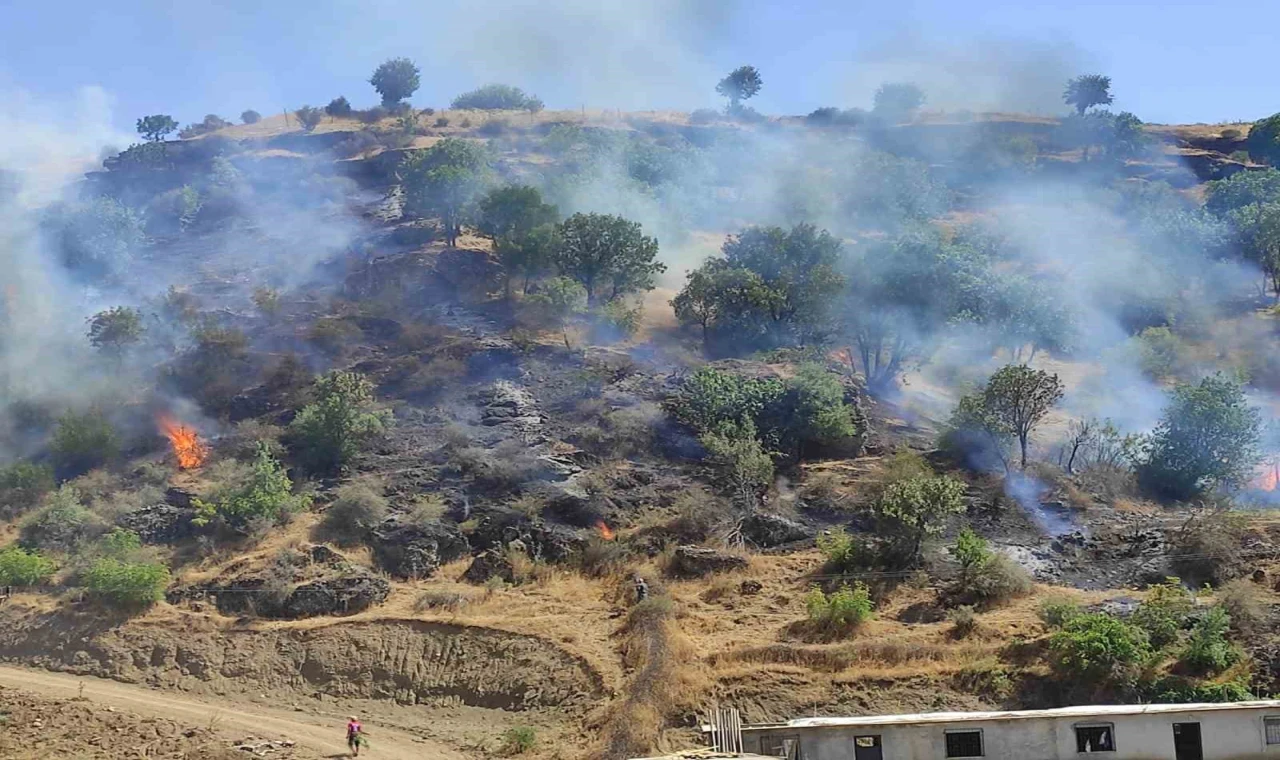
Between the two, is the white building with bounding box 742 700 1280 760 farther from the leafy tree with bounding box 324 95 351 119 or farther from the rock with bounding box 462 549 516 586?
the leafy tree with bounding box 324 95 351 119

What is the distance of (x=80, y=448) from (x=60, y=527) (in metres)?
5.07

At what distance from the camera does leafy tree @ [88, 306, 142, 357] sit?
130 ft

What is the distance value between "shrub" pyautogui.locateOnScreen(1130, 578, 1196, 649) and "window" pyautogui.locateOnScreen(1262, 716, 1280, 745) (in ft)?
12.7

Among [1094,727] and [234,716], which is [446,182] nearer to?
[234,716]

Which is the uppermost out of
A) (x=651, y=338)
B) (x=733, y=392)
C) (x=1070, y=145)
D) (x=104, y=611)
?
(x=1070, y=145)

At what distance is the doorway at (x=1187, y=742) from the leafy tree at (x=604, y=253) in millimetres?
28861

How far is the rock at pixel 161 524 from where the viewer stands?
30.3 m

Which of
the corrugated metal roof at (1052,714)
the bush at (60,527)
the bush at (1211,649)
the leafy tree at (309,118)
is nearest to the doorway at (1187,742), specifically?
the corrugated metal roof at (1052,714)

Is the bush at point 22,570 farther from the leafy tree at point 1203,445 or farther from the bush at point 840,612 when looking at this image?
the leafy tree at point 1203,445

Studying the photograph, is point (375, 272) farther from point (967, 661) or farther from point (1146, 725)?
point (1146, 725)

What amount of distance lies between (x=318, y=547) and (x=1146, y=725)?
754 inches

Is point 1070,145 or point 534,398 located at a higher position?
point 1070,145

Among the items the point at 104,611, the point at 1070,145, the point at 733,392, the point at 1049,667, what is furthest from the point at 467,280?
the point at 1070,145

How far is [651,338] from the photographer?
4356 cm
